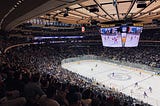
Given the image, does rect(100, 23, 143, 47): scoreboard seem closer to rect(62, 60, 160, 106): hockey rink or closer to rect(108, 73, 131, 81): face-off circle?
rect(62, 60, 160, 106): hockey rink

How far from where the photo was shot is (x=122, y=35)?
19.8 meters

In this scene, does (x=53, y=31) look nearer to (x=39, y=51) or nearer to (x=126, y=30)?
(x=39, y=51)

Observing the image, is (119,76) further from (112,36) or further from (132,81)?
(112,36)

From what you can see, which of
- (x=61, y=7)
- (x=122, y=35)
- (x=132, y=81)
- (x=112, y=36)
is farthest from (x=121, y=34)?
(x=61, y=7)

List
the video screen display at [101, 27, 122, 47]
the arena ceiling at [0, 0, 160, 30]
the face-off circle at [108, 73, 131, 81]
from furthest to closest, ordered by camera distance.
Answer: the face-off circle at [108, 73, 131, 81], the video screen display at [101, 27, 122, 47], the arena ceiling at [0, 0, 160, 30]

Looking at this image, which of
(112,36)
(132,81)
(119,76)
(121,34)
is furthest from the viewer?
(119,76)

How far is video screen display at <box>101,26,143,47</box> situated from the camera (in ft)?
61.6

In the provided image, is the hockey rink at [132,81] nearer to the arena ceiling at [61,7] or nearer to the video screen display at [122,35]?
the video screen display at [122,35]

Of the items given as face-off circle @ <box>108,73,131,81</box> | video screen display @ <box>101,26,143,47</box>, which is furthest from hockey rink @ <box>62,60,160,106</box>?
video screen display @ <box>101,26,143,47</box>

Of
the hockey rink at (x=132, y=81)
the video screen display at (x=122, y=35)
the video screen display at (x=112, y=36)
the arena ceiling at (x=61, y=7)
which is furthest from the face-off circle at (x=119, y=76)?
the arena ceiling at (x=61, y=7)

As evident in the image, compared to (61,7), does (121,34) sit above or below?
below

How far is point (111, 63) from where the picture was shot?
119 feet

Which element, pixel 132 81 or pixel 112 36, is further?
pixel 132 81

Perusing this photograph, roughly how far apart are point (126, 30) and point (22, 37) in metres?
24.7
